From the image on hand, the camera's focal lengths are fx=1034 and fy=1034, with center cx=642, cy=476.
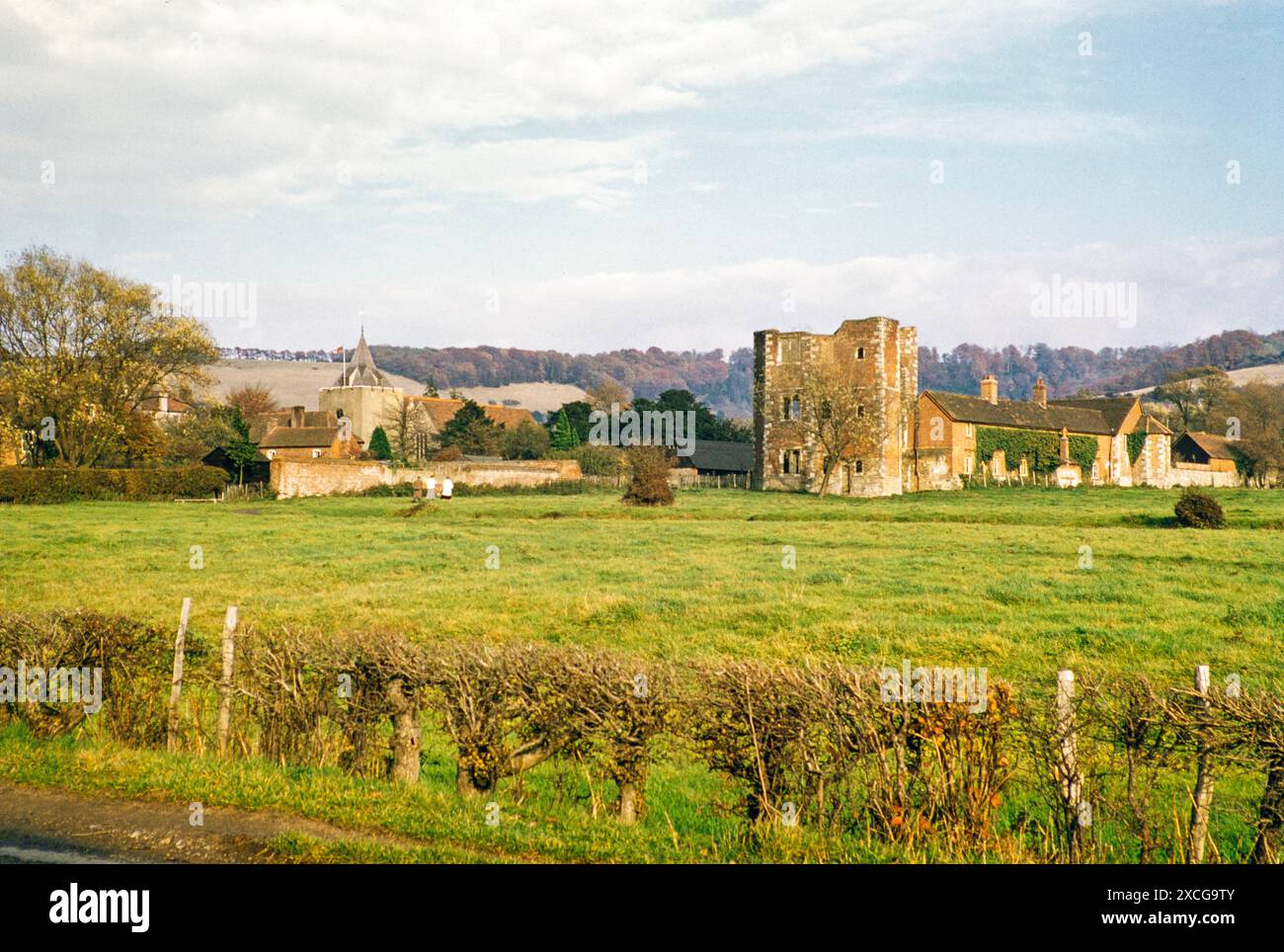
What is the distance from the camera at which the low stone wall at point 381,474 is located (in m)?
64.6

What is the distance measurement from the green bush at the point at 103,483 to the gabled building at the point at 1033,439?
48.3m

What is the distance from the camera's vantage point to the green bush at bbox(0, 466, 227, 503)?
5388 centimetres

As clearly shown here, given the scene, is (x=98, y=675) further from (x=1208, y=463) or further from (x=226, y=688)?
(x=1208, y=463)

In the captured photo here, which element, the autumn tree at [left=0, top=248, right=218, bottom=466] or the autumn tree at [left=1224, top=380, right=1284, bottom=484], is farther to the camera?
the autumn tree at [left=1224, top=380, right=1284, bottom=484]

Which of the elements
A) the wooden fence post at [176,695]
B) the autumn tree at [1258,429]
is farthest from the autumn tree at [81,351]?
the autumn tree at [1258,429]

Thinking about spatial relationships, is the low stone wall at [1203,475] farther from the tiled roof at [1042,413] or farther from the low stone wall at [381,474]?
the low stone wall at [381,474]

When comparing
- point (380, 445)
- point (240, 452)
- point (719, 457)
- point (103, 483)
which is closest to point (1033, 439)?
point (719, 457)

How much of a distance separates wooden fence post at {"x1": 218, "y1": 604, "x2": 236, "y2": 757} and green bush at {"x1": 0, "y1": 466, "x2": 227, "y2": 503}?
165ft

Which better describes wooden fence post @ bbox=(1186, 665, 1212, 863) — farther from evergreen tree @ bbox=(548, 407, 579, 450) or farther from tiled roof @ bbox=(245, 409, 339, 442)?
tiled roof @ bbox=(245, 409, 339, 442)

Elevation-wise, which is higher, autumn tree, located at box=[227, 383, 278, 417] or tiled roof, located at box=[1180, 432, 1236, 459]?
autumn tree, located at box=[227, 383, 278, 417]

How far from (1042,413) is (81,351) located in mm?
67376

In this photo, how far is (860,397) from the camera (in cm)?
7125

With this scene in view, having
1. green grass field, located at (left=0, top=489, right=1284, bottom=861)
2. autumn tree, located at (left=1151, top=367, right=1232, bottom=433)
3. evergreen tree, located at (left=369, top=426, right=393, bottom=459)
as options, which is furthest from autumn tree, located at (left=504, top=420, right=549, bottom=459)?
autumn tree, located at (left=1151, top=367, right=1232, bottom=433)
